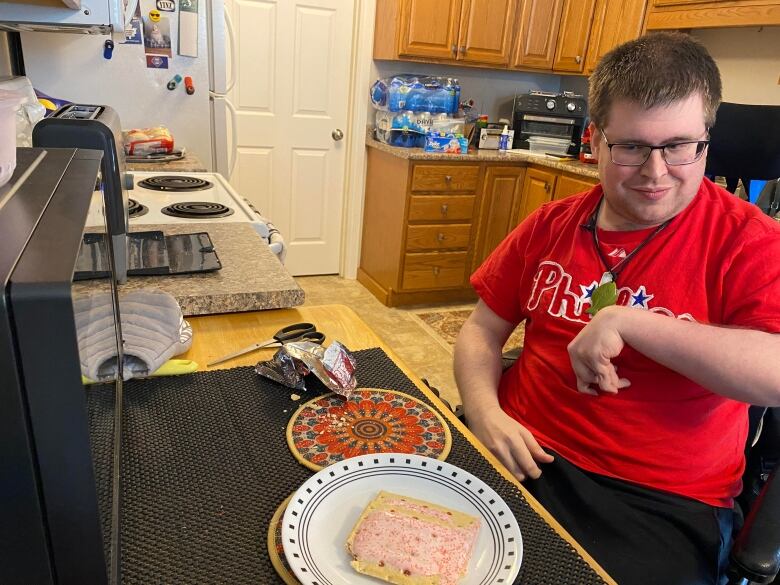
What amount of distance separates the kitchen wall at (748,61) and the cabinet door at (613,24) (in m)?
0.37

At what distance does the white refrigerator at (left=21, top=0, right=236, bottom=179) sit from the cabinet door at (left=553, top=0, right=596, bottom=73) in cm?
201

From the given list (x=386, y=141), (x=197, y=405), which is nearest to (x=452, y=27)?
(x=386, y=141)

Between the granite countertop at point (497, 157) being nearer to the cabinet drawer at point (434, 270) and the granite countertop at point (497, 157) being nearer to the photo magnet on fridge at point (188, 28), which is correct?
the cabinet drawer at point (434, 270)

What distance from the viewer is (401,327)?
331cm

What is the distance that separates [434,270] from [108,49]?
2.04 metres

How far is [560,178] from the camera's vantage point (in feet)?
10.5

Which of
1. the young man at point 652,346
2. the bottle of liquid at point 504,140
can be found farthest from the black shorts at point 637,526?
the bottle of liquid at point 504,140

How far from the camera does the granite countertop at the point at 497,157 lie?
10.2 feet

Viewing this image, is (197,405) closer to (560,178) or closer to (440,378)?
(440,378)

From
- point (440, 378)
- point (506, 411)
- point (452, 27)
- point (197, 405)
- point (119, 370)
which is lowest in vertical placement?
A: point (440, 378)

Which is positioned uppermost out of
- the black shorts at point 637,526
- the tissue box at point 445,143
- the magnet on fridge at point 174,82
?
the magnet on fridge at point 174,82

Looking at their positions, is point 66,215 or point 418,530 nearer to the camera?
point 66,215

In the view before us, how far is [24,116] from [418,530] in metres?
1.64

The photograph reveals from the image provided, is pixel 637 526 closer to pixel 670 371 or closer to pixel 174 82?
pixel 670 371
